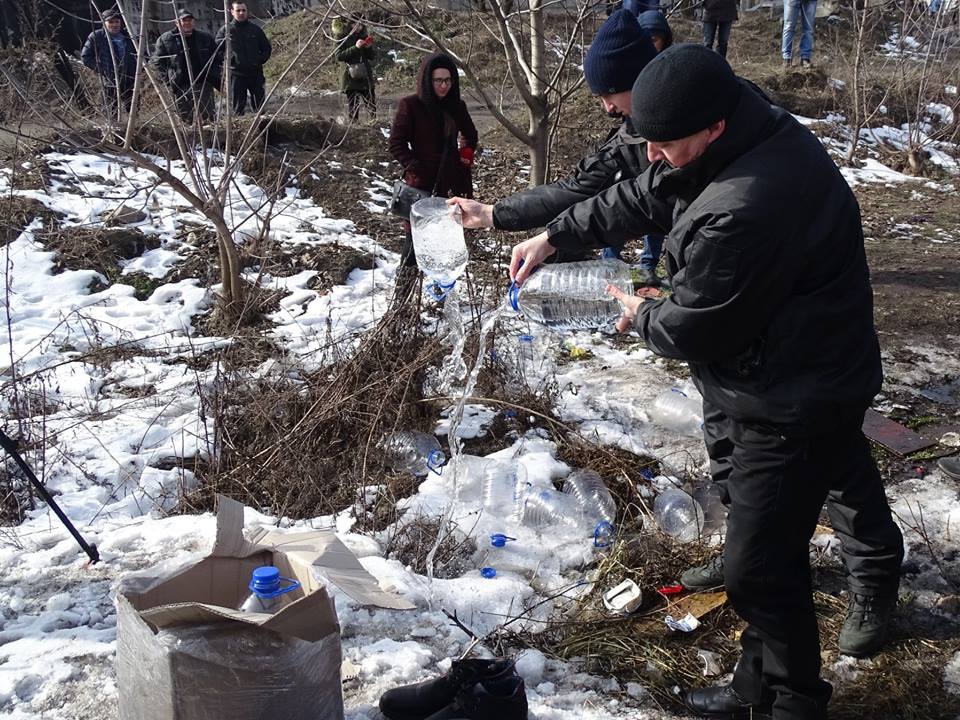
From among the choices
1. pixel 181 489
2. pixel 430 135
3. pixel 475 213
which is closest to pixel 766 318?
pixel 475 213

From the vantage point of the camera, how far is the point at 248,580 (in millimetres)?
2246

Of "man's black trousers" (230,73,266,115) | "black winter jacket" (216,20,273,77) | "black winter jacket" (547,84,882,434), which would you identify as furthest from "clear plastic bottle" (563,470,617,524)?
"man's black trousers" (230,73,266,115)

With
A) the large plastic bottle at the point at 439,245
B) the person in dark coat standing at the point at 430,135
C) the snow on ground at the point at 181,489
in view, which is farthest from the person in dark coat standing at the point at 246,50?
the large plastic bottle at the point at 439,245

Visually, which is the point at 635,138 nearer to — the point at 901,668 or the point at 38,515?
the point at 901,668

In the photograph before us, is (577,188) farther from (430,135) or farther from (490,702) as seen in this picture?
(430,135)

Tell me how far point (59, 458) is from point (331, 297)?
2760 millimetres

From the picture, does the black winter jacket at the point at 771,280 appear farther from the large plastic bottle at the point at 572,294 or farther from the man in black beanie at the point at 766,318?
the large plastic bottle at the point at 572,294

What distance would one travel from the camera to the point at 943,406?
14.4ft

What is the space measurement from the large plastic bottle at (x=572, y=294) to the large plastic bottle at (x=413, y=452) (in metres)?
0.82

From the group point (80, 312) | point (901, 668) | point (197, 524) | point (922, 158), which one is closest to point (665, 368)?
point (901, 668)

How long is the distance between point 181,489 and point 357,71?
Result: 7.41 m

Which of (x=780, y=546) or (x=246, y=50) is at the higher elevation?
(x=246, y=50)

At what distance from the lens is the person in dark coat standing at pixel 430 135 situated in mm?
5602

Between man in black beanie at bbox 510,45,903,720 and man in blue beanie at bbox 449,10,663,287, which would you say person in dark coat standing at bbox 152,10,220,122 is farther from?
man in black beanie at bbox 510,45,903,720
